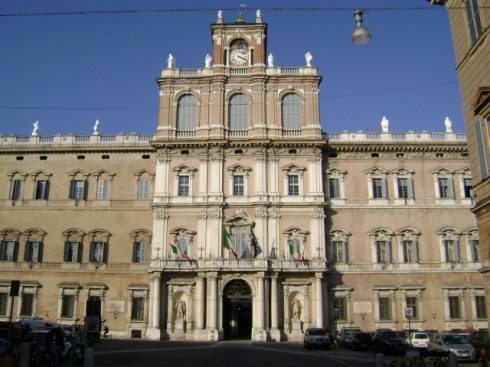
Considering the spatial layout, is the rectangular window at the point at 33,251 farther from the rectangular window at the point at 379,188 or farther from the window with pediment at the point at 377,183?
the rectangular window at the point at 379,188

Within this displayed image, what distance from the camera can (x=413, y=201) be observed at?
42.0m

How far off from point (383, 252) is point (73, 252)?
994 inches

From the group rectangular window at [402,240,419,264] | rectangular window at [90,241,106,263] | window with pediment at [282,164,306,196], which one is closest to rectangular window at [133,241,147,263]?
rectangular window at [90,241,106,263]

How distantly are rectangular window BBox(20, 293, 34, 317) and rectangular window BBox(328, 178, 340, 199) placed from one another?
1008 inches

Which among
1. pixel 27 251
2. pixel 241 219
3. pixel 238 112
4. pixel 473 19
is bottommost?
pixel 27 251

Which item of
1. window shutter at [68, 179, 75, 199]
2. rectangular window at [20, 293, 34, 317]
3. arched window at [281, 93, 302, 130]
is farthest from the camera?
window shutter at [68, 179, 75, 199]

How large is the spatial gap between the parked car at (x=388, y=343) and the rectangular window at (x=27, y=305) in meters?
27.5

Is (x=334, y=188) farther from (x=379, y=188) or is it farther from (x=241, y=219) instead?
(x=241, y=219)

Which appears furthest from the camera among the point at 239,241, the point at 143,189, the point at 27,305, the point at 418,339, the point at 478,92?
the point at 143,189

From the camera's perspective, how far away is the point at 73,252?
42.5 metres

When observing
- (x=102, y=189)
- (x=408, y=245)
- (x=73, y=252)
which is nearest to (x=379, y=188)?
(x=408, y=245)

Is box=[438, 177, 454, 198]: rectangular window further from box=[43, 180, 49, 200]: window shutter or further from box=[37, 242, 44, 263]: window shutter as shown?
box=[37, 242, 44, 263]: window shutter

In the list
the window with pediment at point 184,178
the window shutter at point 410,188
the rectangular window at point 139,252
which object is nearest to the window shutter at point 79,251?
the rectangular window at point 139,252

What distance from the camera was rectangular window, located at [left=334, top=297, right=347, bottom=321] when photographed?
39688 millimetres
